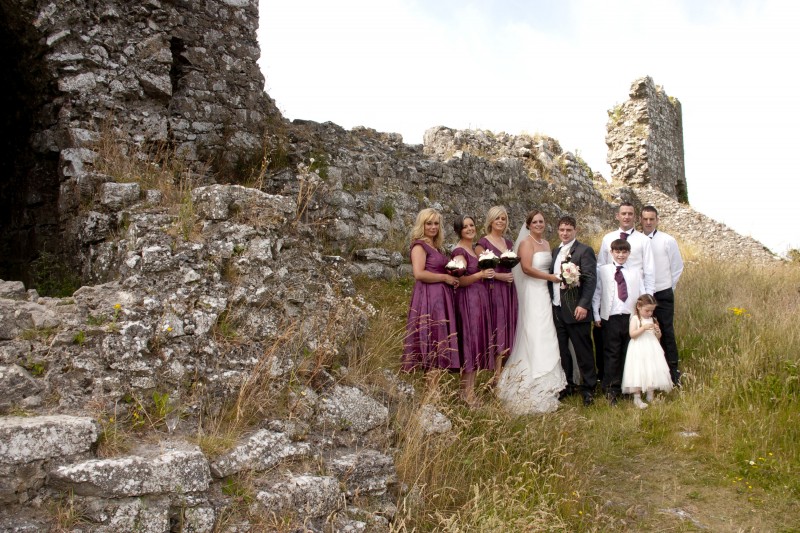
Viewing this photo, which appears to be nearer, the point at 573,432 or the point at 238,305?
the point at 238,305

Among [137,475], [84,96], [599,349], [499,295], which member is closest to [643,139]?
[599,349]

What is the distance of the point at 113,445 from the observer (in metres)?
3.56

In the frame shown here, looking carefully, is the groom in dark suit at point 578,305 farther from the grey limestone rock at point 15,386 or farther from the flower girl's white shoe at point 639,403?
the grey limestone rock at point 15,386

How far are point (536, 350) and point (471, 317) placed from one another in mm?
941

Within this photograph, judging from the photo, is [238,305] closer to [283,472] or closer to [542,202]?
[283,472]

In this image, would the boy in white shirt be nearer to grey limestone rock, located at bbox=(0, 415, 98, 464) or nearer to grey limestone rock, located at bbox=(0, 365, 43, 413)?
grey limestone rock, located at bbox=(0, 415, 98, 464)

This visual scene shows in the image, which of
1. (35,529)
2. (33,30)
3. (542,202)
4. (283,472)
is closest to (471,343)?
(283,472)

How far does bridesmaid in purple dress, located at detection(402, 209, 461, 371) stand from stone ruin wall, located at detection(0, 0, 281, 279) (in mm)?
3193

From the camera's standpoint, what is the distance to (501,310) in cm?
682

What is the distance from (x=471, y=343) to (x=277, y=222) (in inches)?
95.3

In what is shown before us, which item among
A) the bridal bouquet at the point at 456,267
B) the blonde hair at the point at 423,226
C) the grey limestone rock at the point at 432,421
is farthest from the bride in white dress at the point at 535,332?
the grey limestone rock at the point at 432,421

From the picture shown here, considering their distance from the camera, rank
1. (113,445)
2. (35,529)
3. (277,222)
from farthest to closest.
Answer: (277,222), (113,445), (35,529)

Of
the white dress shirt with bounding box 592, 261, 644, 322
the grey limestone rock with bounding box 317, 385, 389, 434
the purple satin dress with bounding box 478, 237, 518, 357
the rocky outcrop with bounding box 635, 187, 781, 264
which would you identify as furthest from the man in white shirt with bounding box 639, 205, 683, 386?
the rocky outcrop with bounding box 635, 187, 781, 264

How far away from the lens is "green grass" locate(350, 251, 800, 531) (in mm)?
4500
